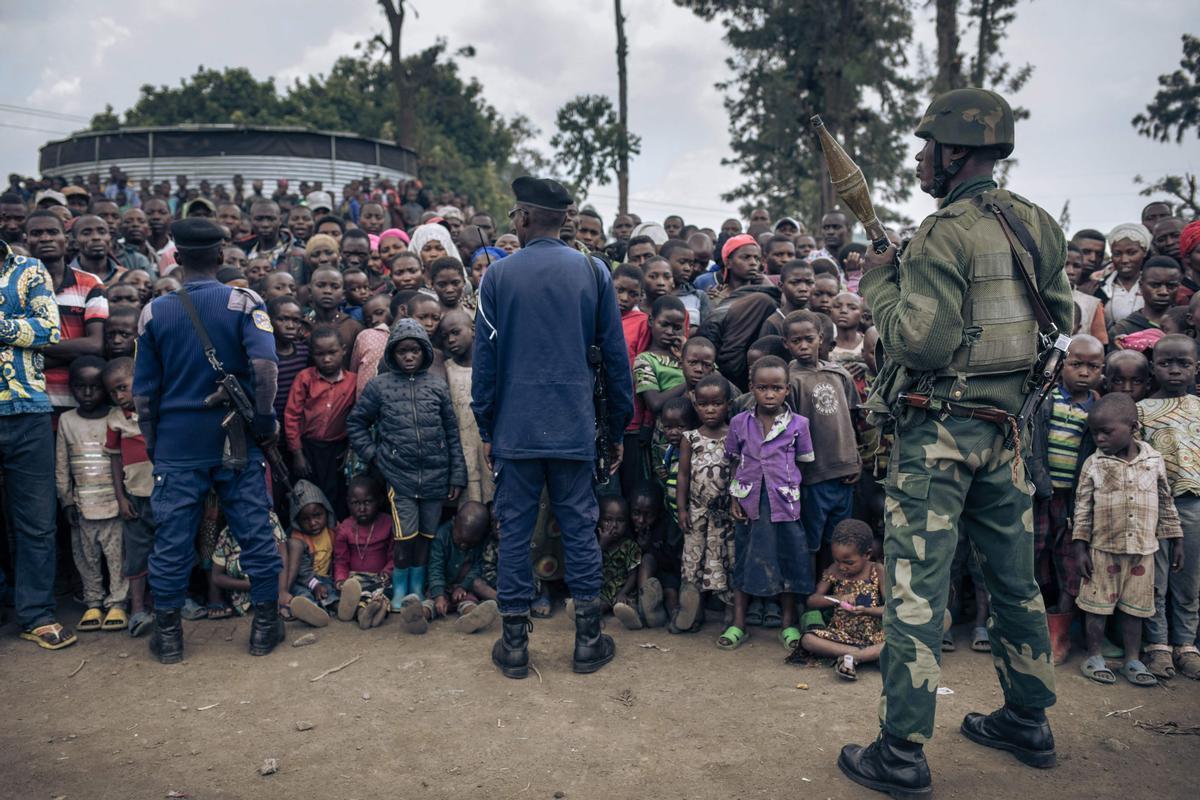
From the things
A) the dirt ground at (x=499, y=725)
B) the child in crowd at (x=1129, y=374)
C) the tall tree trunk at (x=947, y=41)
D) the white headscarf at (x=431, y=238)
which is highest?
the tall tree trunk at (x=947, y=41)

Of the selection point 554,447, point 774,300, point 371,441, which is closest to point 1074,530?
point 774,300

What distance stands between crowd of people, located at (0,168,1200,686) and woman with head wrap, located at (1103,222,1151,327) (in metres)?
0.02

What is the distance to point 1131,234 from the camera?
19.7 ft

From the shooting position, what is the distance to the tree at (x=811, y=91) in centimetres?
1811

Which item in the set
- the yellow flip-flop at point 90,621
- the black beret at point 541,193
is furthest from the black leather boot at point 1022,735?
the yellow flip-flop at point 90,621

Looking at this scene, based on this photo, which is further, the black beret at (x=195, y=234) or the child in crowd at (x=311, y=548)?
the child in crowd at (x=311, y=548)

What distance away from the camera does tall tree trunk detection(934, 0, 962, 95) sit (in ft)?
44.0

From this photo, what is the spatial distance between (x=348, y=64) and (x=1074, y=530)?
123 feet

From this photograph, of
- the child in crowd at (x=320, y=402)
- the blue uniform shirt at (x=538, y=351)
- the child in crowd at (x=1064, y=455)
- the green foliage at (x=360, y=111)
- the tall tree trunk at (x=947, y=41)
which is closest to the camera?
the blue uniform shirt at (x=538, y=351)

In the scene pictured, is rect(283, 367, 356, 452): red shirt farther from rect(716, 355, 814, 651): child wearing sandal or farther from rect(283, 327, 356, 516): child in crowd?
rect(716, 355, 814, 651): child wearing sandal

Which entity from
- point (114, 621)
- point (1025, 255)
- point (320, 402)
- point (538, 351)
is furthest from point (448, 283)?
point (1025, 255)

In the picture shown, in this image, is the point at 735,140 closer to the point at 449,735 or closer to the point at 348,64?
the point at 348,64

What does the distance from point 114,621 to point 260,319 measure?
1.99m

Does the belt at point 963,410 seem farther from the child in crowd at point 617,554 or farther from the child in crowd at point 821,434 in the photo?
the child in crowd at point 617,554
